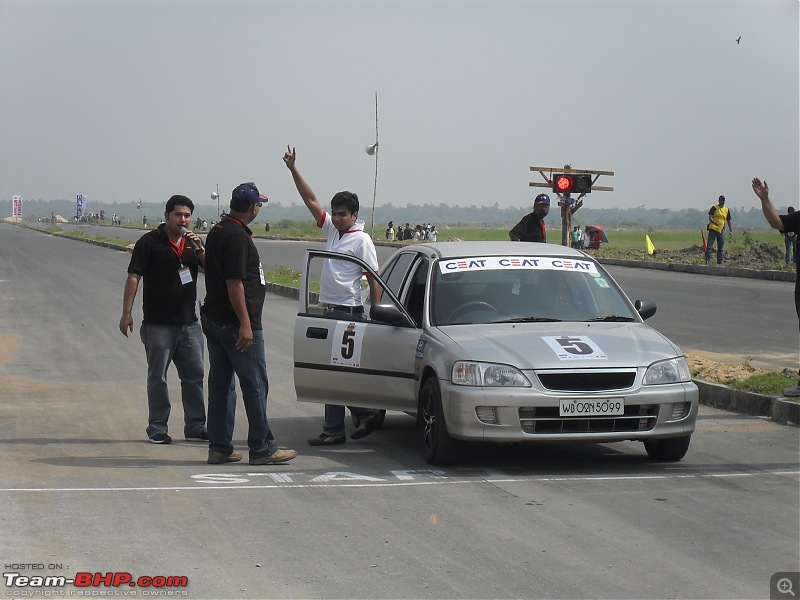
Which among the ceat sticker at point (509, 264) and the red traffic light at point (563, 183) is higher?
the red traffic light at point (563, 183)

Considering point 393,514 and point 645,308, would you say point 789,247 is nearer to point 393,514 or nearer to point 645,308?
point 645,308

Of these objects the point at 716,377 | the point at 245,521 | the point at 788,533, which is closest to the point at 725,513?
the point at 788,533

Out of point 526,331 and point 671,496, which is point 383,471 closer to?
point 526,331

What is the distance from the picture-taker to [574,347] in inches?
328

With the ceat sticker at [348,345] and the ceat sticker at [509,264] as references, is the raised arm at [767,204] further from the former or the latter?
the ceat sticker at [348,345]

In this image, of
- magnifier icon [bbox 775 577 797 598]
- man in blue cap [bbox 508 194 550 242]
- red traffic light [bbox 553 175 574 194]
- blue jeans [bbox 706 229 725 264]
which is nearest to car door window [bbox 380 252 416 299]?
man in blue cap [bbox 508 194 550 242]

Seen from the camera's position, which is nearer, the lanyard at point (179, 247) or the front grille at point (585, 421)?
the front grille at point (585, 421)

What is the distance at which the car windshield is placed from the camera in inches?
361

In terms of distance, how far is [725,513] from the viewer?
693 centimetres

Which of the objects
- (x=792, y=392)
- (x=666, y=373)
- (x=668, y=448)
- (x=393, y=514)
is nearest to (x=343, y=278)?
(x=666, y=373)

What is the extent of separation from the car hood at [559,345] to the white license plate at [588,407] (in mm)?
242

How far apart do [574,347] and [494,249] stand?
A: 180 cm

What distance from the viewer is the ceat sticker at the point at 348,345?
9289 millimetres

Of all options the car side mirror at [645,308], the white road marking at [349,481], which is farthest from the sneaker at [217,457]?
the car side mirror at [645,308]
